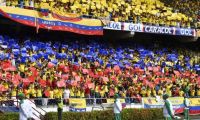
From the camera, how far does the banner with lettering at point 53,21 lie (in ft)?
103

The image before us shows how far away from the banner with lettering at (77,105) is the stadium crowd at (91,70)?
→ 1073mm

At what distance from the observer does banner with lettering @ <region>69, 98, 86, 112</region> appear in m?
26.6

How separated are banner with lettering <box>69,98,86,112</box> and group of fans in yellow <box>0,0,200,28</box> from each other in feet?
28.5

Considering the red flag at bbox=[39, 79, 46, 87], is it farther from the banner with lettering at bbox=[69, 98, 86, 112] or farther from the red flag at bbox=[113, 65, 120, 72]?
the red flag at bbox=[113, 65, 120, 72]

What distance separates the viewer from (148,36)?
151ft

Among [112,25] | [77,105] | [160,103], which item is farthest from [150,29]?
[77,105]

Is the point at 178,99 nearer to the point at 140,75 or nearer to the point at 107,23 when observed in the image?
the point at 140,75

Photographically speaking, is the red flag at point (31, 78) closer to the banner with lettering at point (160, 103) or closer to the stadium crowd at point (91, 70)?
the stadium crowd at point (91, 70)

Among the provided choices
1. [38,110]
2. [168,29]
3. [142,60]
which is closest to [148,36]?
[168,29]

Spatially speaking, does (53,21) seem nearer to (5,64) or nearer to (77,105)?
(5,64)

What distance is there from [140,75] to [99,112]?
9.33m

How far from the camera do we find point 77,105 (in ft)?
88.8

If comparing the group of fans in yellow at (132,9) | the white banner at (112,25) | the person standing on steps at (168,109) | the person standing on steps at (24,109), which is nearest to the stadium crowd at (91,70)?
the white banner at (112,25)

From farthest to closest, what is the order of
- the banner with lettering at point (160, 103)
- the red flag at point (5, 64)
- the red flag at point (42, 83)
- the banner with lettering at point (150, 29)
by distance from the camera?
the banner with lettering at point (150, 29), the banner with lettering at point (160, 103), the red flag at point (42, 83), the red flag at point (5, 64)
